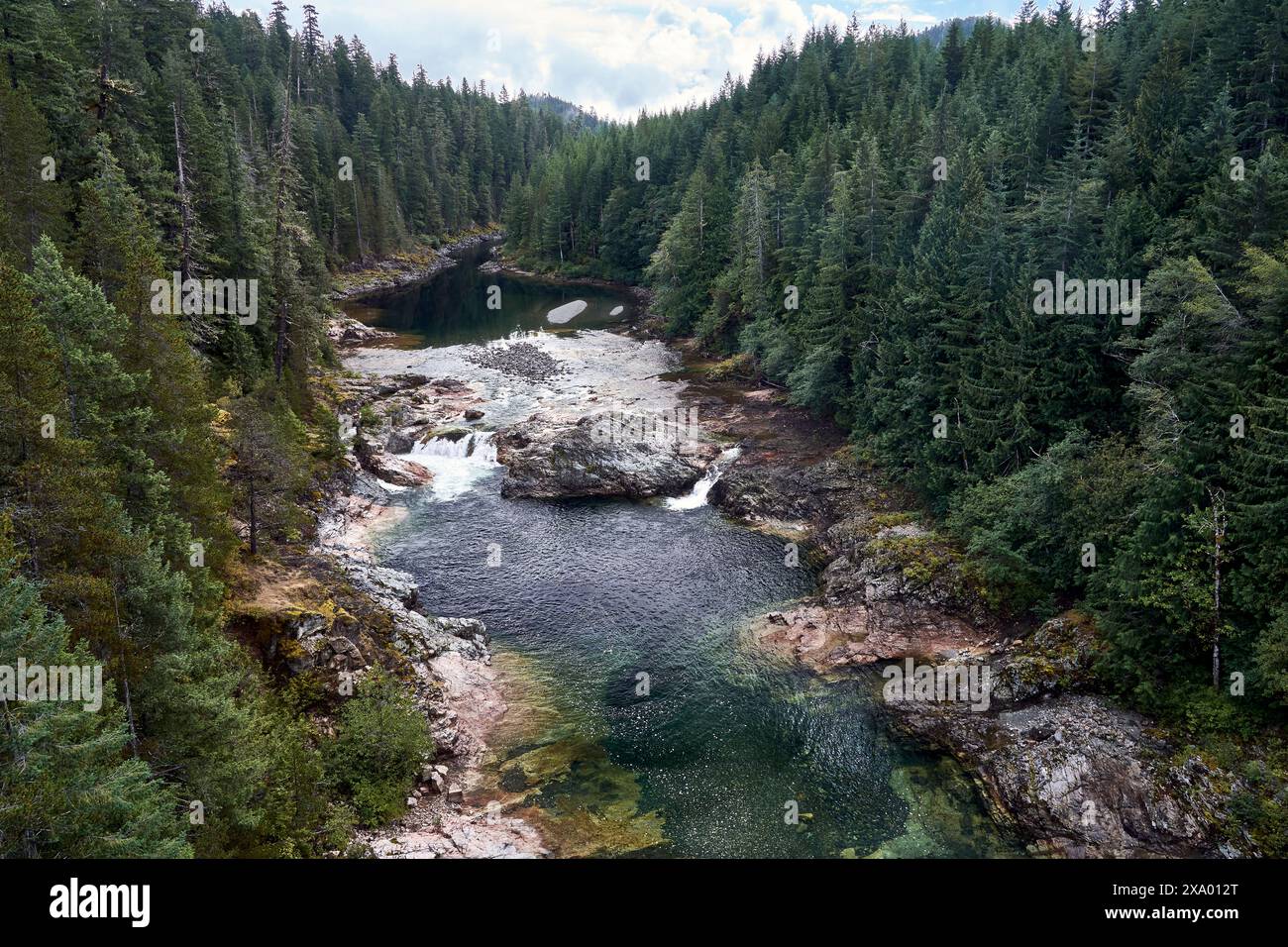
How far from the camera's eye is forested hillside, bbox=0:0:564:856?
568 inches

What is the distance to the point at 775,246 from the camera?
7012 cm

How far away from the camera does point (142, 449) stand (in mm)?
23141

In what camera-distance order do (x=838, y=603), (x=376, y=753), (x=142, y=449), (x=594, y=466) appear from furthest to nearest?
(x=594, y=466) → (x=838, y=603) → (x=376, y=753) → (x=142, y=449)

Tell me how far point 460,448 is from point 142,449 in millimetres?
30042

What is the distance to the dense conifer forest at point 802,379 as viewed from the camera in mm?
17656

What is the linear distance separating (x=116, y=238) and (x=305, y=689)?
18.2m

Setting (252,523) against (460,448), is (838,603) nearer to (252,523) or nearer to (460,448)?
(252,523)

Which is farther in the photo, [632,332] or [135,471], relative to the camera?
[632,332]

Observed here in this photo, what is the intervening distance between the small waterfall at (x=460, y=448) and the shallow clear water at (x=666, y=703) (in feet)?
23.6

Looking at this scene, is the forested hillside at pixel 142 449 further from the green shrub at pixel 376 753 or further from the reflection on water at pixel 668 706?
the reflection on water at pixel 668 706
